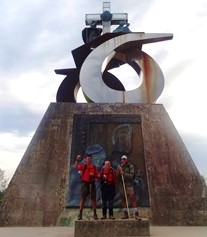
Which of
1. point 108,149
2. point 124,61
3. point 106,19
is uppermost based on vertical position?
point 106,19

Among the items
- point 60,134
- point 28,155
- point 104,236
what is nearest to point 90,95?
point 60,134

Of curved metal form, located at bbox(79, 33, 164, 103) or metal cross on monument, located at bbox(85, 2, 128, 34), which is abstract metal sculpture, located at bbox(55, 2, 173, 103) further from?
metal cross on monument, located at bbox(85, 2, 128, 34)

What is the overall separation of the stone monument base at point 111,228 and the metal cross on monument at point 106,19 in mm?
11186

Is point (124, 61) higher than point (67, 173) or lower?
higher

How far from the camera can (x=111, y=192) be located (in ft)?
26.1

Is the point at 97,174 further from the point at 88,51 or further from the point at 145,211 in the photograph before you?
the point at 88,51

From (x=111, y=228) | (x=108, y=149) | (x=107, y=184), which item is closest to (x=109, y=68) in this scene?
(x=108, y=149)

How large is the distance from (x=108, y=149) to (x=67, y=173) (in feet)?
4.86

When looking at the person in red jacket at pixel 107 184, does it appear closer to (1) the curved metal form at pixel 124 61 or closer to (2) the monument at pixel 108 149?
(2) the monument at pixel 108 149

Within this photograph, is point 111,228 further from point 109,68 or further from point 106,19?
point 106,19

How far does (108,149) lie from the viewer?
11.5 m

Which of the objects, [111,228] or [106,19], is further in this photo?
[106,19]

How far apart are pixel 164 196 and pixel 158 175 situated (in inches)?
27.7

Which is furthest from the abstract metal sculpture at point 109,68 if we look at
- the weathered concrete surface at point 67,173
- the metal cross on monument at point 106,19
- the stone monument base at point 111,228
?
the stone monument base at point 111,228
